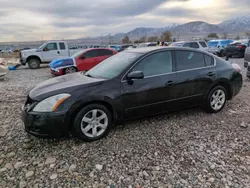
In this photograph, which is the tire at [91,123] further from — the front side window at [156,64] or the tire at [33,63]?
the tire at [33,63]

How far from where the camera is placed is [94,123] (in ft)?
11.0

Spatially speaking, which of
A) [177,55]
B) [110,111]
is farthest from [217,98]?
[110,111]

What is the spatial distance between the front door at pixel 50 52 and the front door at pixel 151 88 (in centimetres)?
1211

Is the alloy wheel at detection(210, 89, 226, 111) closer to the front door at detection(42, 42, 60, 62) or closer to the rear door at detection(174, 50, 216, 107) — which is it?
the rear door at detection(174, 50, 216, 107)

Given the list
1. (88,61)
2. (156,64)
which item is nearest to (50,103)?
(156,64)

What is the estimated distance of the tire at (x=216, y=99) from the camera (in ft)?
14.3

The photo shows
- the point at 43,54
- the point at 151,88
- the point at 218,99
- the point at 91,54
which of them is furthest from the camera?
the point at 43,54

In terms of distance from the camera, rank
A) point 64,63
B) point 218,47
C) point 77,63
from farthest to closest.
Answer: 1. point 218,47
2. point 77,63
3. point 64,63

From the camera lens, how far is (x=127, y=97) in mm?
3512

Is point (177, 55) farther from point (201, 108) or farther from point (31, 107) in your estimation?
point (31, 107)

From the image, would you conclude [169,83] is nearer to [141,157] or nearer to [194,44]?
[141,157]

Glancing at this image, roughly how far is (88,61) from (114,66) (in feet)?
22.0

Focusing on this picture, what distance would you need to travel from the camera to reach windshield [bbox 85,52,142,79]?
3.66 metres

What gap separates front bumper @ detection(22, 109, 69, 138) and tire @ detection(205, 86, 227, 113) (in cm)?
296
